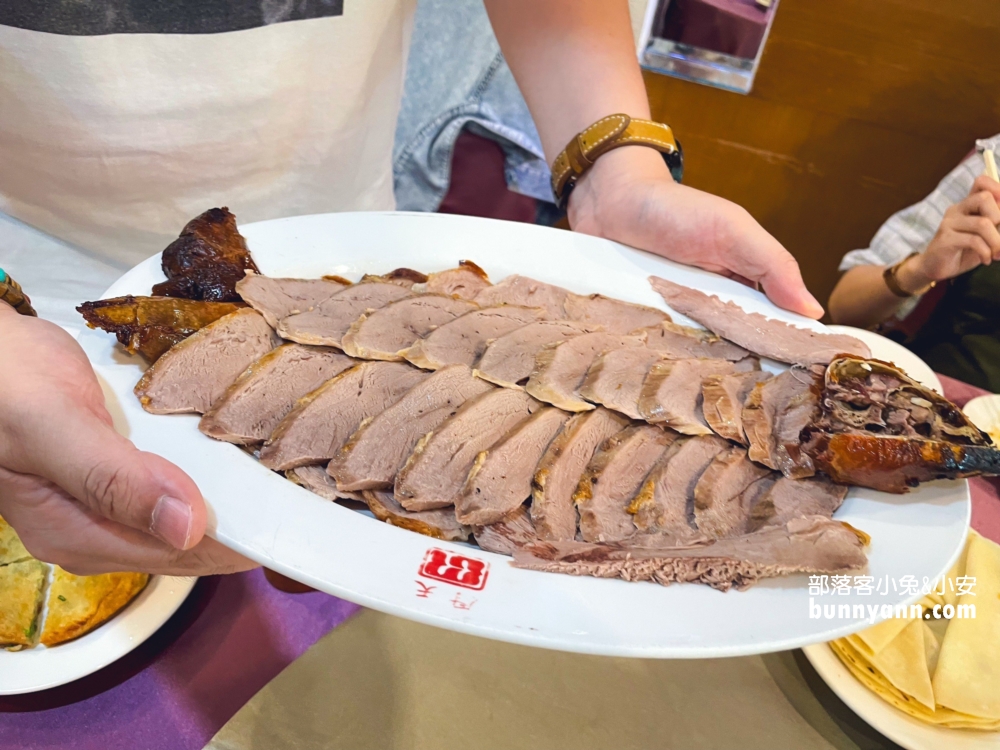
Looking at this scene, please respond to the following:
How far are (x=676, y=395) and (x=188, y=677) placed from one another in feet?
5.12

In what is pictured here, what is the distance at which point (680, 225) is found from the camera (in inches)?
90.0

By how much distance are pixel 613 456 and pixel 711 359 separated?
0.56 meters

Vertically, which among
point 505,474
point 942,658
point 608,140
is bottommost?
point 942,658

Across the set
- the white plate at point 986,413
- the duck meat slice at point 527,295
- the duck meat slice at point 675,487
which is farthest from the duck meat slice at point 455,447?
the white plate at point 986,413

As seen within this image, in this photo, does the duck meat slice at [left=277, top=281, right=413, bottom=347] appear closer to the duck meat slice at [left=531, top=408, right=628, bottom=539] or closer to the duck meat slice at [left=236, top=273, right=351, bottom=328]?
the duck meat slice at [left=236, top=273, right=351, bottom=328]

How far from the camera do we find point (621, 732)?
1.72 meters

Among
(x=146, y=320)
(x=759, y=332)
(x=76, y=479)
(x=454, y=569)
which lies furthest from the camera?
(x=759, y=332)

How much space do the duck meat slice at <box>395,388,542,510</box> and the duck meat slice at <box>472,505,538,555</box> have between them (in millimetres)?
114

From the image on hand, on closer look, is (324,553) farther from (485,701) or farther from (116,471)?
(485,701)

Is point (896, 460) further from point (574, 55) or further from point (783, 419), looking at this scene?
point (574, 55)

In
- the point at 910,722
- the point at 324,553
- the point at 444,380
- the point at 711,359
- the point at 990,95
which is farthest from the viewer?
the point at 990,95

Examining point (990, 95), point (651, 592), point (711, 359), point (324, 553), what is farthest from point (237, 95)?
point (990, 95)

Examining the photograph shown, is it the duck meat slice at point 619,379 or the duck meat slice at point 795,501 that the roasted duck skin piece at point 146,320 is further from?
the duck meat slice at point 795,501

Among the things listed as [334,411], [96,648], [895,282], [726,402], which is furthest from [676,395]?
[895,282]
